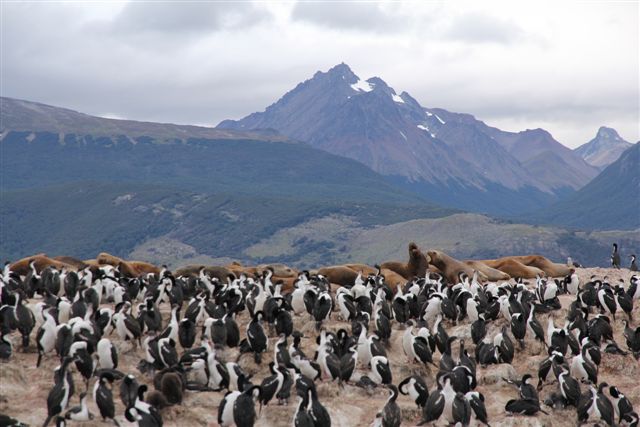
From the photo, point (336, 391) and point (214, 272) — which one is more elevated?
point (214, 272)

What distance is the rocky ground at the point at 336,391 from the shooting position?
23.3 meters

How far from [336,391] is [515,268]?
22359 millimetres

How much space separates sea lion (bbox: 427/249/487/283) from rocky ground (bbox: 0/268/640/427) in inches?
524

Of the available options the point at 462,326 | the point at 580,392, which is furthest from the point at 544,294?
the point at 580,392

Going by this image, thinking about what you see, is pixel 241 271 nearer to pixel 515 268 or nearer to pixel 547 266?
pixel 515 268

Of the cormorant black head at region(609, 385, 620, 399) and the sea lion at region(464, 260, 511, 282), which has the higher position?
the sea lion at region(464, 260, 511, 282)

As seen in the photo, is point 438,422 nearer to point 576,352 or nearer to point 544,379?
point 544,379

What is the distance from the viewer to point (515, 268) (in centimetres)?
4606

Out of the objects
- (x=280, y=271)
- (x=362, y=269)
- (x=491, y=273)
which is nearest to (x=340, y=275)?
(x=362, y=269)

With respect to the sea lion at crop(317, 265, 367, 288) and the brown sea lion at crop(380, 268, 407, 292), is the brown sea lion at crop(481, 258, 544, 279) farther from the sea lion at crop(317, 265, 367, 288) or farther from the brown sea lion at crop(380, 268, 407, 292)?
the sea lion at crop(317, 265, 367, 288)

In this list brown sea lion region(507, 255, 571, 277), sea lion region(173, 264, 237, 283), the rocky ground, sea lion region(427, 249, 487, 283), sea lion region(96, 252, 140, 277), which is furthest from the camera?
brown sea lion region(507, 255, 571, 277)

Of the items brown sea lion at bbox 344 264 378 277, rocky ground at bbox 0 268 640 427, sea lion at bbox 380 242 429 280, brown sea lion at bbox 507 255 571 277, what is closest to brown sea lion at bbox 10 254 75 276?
brown sea lion at bbox 344 264 378 277

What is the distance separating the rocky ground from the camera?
23344mm

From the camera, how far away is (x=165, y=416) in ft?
75.2
